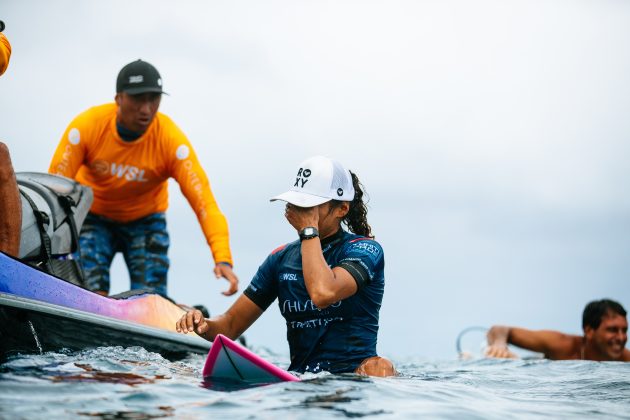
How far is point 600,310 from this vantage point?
35.2ft

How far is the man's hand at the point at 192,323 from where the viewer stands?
5.09 meters

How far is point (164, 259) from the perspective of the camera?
9109 millimetres

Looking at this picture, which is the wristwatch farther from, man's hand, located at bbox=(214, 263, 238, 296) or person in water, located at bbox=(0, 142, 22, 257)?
man's hand, located at bbox=(214, 263, 238, 296)

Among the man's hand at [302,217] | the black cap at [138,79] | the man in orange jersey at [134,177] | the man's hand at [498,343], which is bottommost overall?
the man's hand at [498,343]

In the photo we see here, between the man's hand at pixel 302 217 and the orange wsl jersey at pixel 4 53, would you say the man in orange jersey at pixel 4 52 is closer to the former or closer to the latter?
the orange wsl jersey at pixel 4 53

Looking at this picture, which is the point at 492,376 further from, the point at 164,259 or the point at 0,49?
the point at 0,49

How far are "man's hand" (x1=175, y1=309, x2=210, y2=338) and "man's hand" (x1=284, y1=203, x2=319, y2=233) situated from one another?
30.3 inches

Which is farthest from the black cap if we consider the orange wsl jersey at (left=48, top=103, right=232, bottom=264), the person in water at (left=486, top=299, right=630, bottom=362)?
the person in water at (left=486, top=299, right=630, bottom=362)

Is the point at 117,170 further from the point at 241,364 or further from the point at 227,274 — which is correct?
the point at 241,364

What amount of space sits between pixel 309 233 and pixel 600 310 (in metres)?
6.75

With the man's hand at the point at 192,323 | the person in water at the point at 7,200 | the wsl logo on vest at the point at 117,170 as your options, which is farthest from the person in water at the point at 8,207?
the wsl logo on vest at the point at 117,170

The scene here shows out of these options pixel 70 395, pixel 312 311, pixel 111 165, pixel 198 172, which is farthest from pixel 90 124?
pixel 70 395

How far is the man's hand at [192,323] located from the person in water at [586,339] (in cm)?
617

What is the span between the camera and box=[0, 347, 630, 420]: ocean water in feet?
13.0
